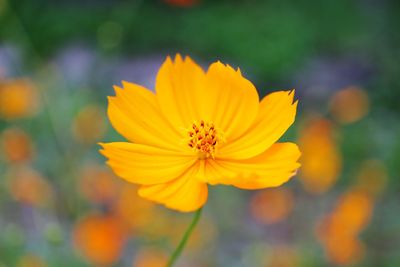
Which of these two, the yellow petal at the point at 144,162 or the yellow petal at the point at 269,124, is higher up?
the yellow petal at the point at 269,124

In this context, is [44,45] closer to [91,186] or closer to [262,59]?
[262,59]

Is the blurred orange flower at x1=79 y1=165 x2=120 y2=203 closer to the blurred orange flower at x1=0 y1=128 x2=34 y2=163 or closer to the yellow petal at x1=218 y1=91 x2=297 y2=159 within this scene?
the blurred orange flower at x1=0 y1=128 x2=34 y2=163

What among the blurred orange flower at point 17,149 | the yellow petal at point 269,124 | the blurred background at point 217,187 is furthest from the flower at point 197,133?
the blurred orange flower at point 17,149

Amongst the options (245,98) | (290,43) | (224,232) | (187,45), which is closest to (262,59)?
(290,43)

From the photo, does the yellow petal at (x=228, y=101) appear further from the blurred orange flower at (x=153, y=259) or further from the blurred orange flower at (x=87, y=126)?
the blurred orange flower at (x=87, y=126)

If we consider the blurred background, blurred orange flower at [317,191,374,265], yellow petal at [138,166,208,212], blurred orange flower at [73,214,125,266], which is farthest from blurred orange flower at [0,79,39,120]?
yellow petal at [138,166,208,212]

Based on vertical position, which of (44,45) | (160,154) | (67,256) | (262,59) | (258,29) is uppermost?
(258,29)

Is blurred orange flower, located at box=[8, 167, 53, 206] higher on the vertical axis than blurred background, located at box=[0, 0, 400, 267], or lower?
lower
